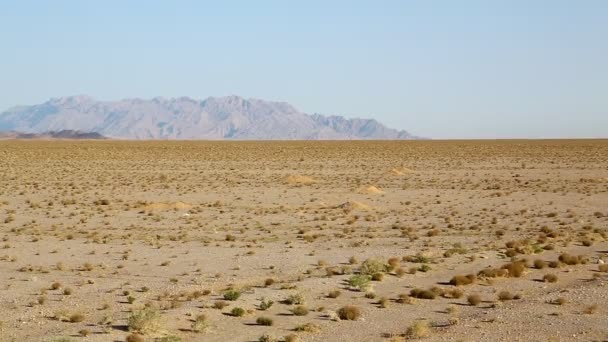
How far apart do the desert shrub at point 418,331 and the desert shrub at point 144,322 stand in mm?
4573

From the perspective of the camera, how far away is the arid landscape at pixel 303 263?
15.0 m

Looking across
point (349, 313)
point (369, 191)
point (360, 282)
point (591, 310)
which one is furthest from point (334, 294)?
point (369, 191)

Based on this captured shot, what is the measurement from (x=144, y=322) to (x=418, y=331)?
494 cm

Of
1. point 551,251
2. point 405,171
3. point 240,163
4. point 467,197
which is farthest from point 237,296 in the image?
point 240,163

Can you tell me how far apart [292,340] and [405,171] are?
2050 inches

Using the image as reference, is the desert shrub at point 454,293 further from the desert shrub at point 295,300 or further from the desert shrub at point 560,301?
the desert shrub at point 295,300

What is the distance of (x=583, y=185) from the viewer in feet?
170

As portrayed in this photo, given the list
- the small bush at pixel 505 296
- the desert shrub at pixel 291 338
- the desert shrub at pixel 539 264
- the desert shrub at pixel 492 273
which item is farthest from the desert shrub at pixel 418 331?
the desert shrub at pixel 539 264

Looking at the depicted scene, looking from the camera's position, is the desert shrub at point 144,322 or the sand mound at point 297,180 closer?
the desert shrub at point 144,322

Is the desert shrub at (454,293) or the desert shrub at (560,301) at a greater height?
the desert shrub at (560,301)

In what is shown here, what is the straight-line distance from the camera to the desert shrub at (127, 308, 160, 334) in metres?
14.1

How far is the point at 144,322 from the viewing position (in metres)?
14.1

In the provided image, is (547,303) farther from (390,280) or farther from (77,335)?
(77,335)

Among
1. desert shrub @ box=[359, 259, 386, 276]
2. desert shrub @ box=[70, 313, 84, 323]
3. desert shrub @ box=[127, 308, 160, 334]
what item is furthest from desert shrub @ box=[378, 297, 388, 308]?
desert shrub @ box=[70, 313, 84, 323]
